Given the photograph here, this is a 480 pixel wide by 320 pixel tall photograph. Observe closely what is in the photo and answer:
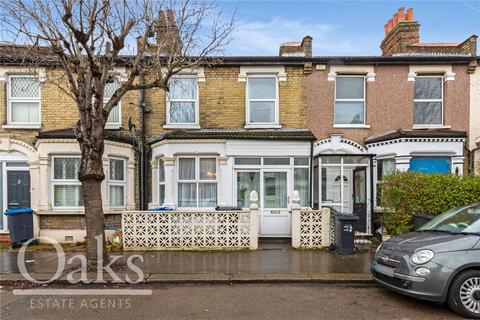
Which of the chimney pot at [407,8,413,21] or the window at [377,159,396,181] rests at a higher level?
the chimney pot at [407,8,413,21]

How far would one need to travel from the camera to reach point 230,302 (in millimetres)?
5723

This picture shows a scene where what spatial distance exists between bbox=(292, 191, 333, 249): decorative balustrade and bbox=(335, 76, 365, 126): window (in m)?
4.10

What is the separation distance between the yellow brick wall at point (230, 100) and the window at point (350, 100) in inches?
49.7

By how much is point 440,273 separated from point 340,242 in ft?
12.0

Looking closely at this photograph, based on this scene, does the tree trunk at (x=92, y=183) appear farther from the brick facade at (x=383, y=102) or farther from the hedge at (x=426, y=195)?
the hedge at (x=426, y=195)

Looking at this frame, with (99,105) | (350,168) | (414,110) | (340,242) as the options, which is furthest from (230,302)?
(414,110)

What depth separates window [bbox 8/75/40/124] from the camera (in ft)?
38.3

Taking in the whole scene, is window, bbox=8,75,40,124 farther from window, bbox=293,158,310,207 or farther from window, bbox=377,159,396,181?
window, bbox=377,159,396,181

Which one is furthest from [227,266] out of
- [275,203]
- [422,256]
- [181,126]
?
[181,126]

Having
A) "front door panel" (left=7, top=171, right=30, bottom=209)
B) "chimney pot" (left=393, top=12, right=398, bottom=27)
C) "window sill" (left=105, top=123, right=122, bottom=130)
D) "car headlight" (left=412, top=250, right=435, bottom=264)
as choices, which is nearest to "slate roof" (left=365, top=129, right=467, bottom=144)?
"chimney pot" (left=393, top=12, right=398, bottom=27)

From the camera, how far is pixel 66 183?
11125 mm

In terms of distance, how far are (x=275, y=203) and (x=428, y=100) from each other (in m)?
6.42

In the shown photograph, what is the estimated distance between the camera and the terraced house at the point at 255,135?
1092 cm

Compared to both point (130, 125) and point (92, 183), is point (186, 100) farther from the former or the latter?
point (92, 183)
